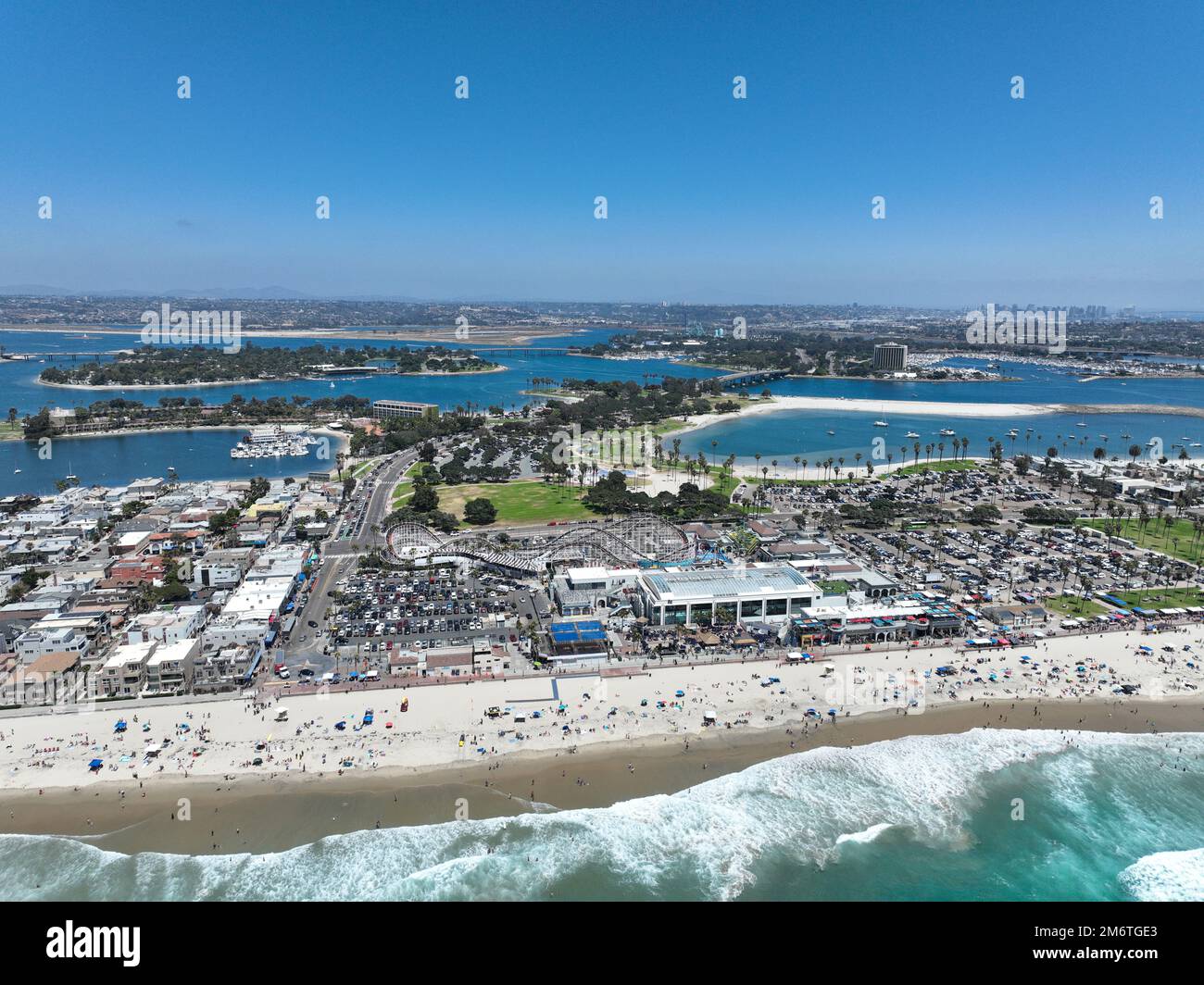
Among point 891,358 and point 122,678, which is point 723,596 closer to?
point 122,678

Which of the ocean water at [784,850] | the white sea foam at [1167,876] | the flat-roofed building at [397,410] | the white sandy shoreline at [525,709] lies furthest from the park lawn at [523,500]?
the white sea foam at [1167,876]

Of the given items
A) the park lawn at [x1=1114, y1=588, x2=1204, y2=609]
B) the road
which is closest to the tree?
the road

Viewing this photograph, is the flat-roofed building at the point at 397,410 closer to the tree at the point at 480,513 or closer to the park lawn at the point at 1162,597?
the tree at the point at 480,513

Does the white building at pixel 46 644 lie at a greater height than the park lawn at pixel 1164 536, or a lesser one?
lesser

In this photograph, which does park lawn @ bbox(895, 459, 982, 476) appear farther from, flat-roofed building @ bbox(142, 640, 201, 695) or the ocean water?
flat-roofed building @ bbox(142, 640, 201, 695)

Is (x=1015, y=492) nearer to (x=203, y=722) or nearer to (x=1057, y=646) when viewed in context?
(x=1057, y=646)

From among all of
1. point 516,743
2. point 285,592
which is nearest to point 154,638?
A: point 285,592
